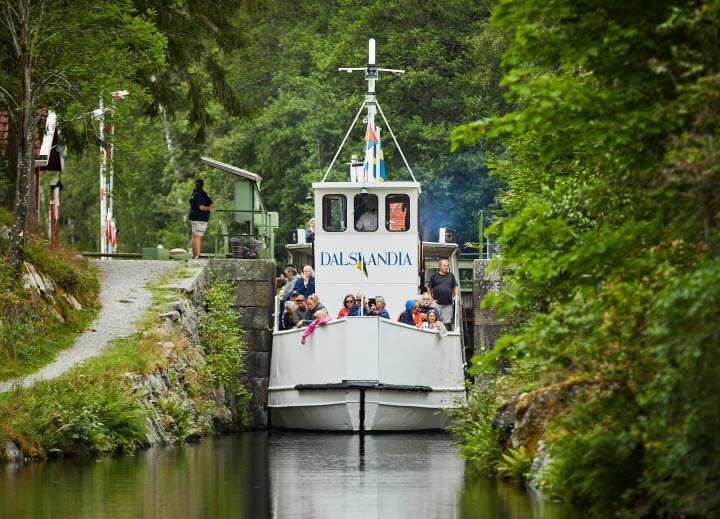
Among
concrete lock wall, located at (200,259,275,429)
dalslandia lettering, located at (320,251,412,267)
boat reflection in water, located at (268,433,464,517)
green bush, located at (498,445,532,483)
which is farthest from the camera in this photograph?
concrete lock wall, located at (200,259,275,429)

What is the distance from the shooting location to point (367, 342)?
25750 millimetres

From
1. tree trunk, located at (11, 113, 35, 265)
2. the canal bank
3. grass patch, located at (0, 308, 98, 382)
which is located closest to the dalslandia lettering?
the canal bank

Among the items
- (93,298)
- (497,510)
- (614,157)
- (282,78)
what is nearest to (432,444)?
(93,298)

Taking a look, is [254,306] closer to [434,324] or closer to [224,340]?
[224,340]

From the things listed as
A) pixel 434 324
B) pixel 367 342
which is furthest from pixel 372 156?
pixel 367 342

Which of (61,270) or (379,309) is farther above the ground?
(61,270)

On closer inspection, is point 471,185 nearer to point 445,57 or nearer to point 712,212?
point 445,57

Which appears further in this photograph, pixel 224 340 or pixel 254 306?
pixel 254 306

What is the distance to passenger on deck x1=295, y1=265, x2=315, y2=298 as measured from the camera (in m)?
28.6

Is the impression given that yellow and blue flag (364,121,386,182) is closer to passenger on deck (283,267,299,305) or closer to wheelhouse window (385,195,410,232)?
wheelhouse window (385,195,410,232)

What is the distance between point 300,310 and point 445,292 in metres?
2.87

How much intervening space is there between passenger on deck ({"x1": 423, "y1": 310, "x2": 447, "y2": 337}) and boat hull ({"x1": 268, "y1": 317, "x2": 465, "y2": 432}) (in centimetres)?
13

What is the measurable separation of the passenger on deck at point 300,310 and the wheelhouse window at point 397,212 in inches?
88.9

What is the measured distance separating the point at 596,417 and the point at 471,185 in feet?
112
